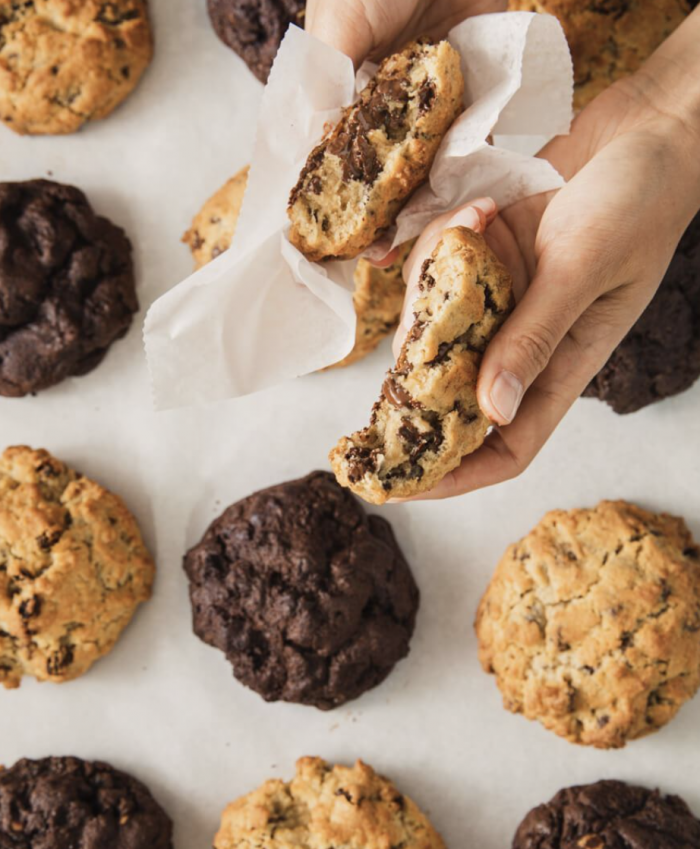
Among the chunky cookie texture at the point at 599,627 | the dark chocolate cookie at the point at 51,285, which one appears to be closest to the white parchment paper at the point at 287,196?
the dark chocolate cookie at the point at 51,285

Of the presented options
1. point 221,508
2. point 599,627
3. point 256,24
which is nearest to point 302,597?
point 221,508

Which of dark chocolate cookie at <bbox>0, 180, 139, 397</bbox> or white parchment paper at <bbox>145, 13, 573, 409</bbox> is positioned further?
dark chocolate cookie at <bbox>0, 180, 139, 397</bbox>

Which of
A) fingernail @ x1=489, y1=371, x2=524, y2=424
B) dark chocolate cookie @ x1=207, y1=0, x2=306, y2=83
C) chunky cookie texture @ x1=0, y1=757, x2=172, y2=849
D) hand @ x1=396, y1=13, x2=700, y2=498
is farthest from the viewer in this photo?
dark chocolate cookie @ x1=207, y1=0, x2=306, y2=83

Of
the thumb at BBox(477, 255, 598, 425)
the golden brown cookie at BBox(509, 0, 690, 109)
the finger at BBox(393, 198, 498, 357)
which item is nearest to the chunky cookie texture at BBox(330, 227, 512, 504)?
the thumb at BBox(477, 255, 598, 425)

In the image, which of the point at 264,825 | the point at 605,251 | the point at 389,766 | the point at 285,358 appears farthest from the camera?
the point at 389,766

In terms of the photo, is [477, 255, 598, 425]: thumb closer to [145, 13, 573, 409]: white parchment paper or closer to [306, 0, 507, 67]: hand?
[145, 13, 573, 409]: white parchment paper

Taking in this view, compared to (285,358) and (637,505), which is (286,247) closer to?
(285,358)

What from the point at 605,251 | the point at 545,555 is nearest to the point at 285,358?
the point at 605,251
